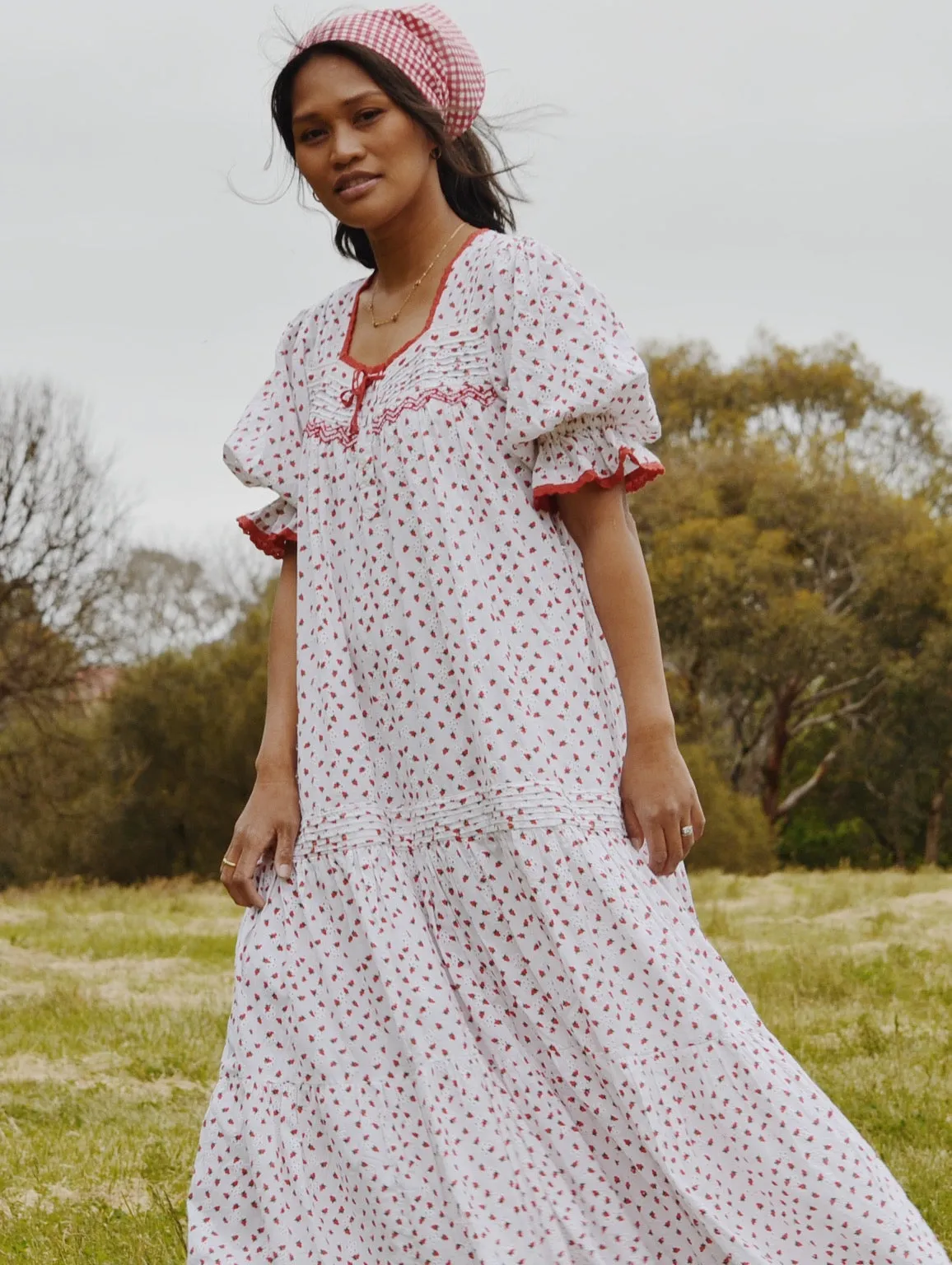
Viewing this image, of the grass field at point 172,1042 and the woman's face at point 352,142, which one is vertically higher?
the woman's face at point 352,142

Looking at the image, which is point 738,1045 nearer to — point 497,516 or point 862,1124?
point 497,516

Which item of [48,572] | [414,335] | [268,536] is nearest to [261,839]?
[268,536]

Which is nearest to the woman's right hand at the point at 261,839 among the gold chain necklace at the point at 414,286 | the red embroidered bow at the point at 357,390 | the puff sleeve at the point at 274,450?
the puff sleeve at the point at 274,450

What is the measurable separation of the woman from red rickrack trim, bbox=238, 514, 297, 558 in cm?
4

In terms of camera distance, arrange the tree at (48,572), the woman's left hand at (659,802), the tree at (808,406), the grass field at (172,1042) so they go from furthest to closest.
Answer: the tree at (808,406)
the tree at (48,572)
the grass field at (172,1042)
the woman's left hand at (659,802)

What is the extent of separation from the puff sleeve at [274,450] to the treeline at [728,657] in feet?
58.8

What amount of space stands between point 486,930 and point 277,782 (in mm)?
472

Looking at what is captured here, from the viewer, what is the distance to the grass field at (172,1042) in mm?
3693

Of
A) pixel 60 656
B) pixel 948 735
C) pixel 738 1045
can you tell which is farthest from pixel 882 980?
pixel 948 735

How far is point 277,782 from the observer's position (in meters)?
2.54

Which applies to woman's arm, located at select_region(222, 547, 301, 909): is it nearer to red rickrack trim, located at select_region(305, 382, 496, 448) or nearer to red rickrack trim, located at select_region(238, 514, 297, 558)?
red rickrack trim, located at select_region(238, 514, 297, 558)

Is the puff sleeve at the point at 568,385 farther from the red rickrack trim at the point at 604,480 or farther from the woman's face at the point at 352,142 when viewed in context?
the woman's face at the point at 352,142

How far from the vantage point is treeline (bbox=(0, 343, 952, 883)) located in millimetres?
20984

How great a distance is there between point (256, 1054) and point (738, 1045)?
27.7 inches
